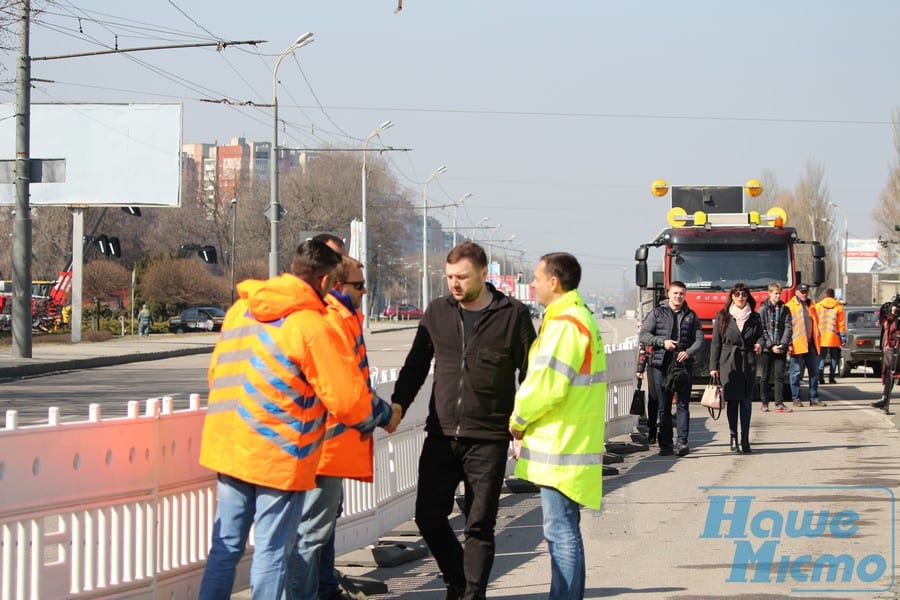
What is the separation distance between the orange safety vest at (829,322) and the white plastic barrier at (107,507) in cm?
2042

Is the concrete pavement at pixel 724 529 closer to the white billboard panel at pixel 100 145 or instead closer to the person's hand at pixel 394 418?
the person's hand at pixel 394 418

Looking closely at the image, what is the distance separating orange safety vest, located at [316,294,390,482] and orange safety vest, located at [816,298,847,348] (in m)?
20.9

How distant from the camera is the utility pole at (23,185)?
29.3 m

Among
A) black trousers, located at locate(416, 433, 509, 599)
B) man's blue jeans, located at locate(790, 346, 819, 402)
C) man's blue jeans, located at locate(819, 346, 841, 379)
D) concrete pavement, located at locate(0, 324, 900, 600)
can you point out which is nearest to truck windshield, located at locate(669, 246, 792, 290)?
man's blue jeans, located at locate(790, 346, 819, 402)

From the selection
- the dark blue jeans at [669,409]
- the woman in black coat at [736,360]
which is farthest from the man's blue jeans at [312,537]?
the woman in black coat at [736,360]

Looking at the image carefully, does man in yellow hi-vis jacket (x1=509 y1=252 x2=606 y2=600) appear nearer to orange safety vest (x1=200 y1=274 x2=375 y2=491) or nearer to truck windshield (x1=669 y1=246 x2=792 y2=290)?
orange safety vest (x1=200 y1=274 x2=375 y2=491)

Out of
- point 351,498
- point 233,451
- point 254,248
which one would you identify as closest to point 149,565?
point 233,451

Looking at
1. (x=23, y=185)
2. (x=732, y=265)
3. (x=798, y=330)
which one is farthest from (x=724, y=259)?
(x=23, y=185)

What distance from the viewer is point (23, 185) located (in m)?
29.7

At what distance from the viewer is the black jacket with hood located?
6652 mm

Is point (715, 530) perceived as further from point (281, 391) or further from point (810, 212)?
point (810, 212)

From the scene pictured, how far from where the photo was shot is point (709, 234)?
73.9 feet

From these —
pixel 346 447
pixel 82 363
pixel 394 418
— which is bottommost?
pixel 82 363

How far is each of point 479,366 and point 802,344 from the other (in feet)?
52.2
